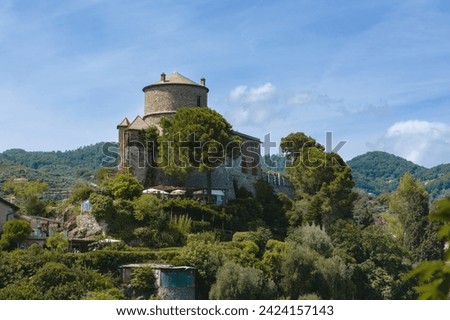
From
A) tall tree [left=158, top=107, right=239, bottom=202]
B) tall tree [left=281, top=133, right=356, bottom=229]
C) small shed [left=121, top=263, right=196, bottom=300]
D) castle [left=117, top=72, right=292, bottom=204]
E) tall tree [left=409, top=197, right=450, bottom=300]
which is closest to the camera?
tall tree [left=409, top=197, right=450, bottom=300]

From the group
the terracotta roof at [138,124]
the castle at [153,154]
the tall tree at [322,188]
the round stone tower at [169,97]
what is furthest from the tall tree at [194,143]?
the tall tree at [322,188]

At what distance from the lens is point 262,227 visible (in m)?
44.7

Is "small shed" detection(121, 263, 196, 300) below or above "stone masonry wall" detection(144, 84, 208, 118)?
below

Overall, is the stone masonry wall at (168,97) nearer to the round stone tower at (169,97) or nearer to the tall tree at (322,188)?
the round stone tower at (169,97)

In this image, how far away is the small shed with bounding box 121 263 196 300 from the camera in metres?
36.7

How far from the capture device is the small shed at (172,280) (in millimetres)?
36719

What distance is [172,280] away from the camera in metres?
36.9

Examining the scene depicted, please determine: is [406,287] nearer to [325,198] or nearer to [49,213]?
[325,198]

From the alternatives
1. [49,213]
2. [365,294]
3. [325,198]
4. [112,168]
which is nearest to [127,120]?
[112,168]

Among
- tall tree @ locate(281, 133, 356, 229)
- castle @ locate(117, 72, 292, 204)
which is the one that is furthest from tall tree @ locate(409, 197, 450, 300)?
tall tree @ locate(281, 133, 356, 229)

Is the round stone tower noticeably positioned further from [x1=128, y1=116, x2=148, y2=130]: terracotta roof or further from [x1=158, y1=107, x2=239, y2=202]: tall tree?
[x1=158, y1=107, x2=239, y2=202]: tall tree

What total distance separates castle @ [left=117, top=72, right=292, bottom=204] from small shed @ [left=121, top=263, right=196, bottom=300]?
981cm

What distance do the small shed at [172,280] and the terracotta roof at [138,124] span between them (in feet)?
41.3

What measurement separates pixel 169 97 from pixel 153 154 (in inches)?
191
